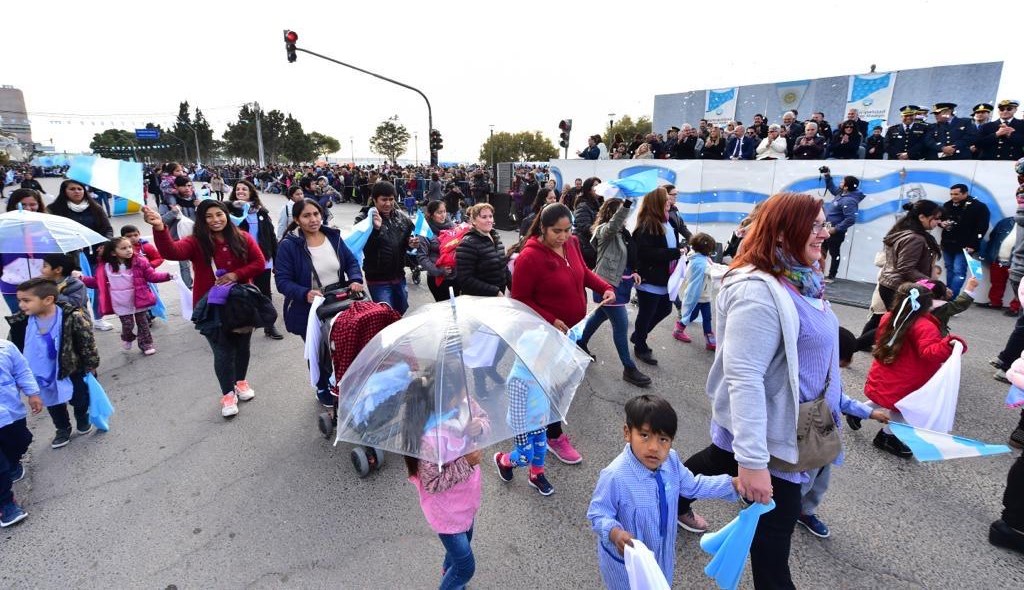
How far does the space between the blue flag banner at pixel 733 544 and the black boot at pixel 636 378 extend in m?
2.66

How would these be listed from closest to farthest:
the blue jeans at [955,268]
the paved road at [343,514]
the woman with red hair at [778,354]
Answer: the woman with red hair at [778,354]
the paved road at [343,514]
the blue jeans at [955,268]

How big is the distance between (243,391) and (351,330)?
6.40ft

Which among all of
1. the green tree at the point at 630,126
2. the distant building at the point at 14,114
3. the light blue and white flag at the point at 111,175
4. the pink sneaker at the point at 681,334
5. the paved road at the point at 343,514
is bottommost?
the paved road at the point at 343,514

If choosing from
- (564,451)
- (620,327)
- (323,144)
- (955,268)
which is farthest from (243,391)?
(323,144)

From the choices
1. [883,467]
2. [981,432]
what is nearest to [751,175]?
[981,432]

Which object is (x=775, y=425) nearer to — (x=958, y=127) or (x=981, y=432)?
(x=981, y=432)

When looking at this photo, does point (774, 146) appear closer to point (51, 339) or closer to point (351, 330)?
point (351, 330)

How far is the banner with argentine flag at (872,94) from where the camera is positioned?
685 inches

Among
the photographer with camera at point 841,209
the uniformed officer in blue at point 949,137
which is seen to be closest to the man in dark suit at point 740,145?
the photographer with camera at point 841,209

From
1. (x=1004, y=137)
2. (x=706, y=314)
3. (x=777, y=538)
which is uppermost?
(x=1004, y=137)

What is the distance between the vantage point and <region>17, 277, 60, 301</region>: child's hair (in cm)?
318

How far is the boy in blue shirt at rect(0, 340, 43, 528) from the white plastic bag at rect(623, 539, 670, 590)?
11.4 ft

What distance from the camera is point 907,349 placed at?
127 inches

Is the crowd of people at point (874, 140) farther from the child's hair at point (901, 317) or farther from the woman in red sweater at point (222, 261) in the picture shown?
the woman in red sweater at point (222, 261)
